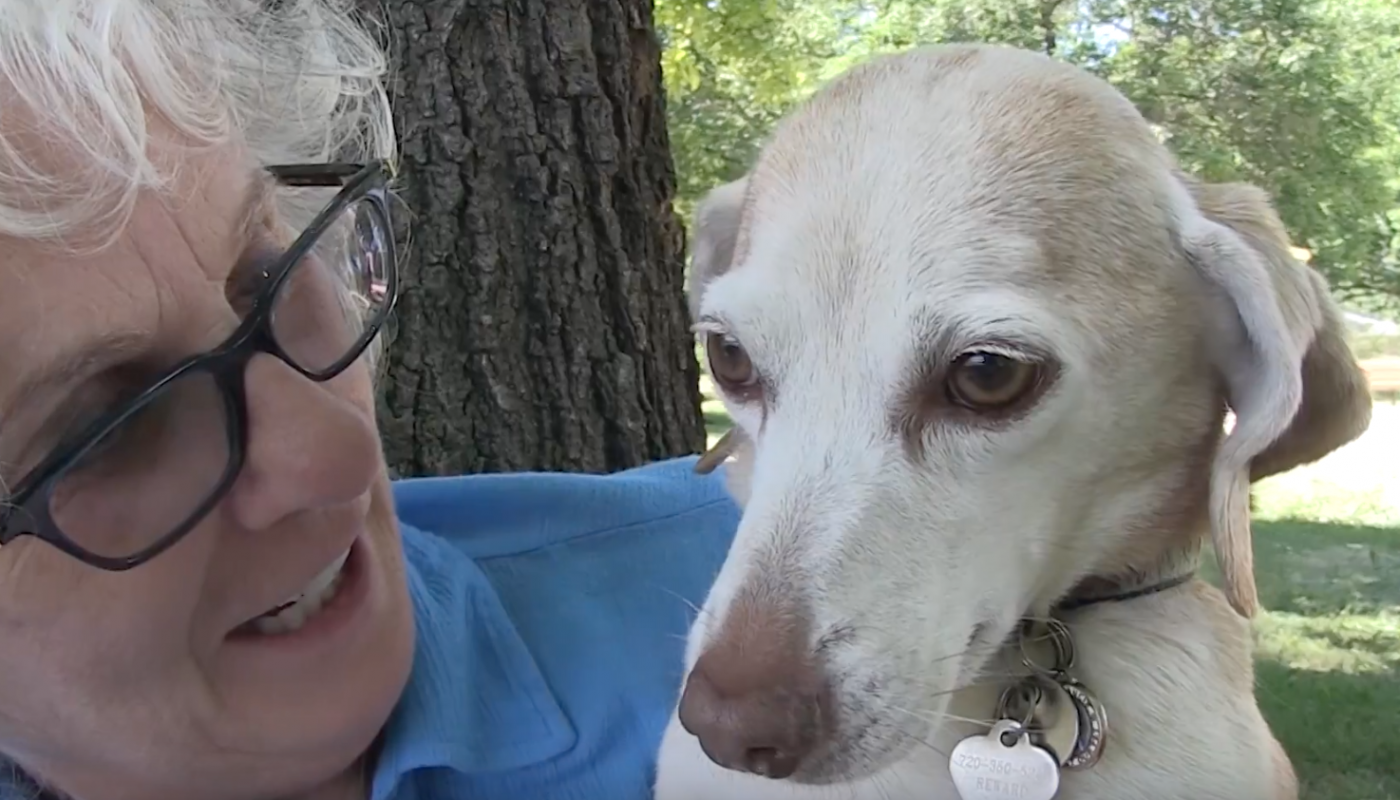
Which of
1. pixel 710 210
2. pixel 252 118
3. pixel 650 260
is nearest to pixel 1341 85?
pixel 650 260

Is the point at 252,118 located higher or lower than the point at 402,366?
higher

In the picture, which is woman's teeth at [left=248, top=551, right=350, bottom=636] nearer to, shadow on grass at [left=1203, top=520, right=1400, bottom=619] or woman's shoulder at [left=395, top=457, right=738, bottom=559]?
woman's shoulder at [left=395, top=457, right=738, bottom=559]

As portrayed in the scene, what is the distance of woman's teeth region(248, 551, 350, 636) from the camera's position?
52.2 inches

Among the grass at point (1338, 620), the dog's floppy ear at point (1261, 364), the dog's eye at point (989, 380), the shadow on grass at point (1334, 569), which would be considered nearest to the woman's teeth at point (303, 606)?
the dog's eye at point (989, 380)

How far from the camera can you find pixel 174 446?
3.84 ft

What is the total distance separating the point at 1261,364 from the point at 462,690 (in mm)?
844

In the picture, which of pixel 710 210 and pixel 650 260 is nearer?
pixel 710 210

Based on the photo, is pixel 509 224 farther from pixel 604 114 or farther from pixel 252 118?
pixel 252 118

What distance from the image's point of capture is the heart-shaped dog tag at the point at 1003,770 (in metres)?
1.17

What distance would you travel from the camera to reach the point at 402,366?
6.82 feet

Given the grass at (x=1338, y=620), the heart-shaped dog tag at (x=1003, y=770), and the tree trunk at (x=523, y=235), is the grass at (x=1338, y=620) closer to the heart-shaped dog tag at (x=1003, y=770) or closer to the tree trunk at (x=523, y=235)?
the tree trunk at (x=523, y=235)

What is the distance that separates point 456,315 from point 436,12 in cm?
44

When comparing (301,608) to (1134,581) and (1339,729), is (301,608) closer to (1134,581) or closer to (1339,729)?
(1134,581)

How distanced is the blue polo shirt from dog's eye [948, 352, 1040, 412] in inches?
20.9
